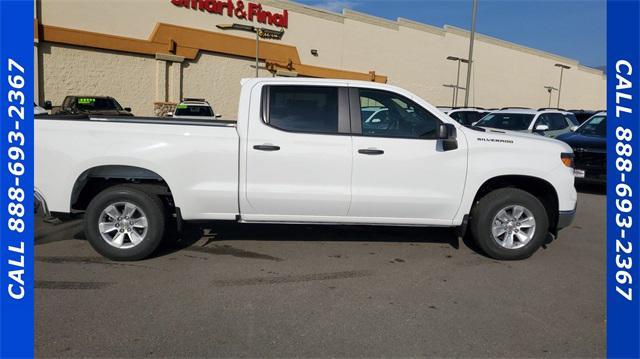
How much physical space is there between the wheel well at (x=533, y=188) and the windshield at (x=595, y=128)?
20.8 feet

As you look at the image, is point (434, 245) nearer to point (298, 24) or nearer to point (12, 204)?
point (12, 204)

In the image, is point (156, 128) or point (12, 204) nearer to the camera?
point (12, 204)

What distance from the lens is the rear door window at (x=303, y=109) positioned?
5.38 meters

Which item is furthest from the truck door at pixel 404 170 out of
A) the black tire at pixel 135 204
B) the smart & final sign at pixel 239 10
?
the smart & final sign at pixel 239 10

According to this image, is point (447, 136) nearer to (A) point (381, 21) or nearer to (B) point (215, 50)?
(B) point (215, 50)

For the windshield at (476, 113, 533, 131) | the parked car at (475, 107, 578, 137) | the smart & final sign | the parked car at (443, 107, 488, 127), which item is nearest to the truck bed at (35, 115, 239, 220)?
the parked car at (475, 107, 578, 137)

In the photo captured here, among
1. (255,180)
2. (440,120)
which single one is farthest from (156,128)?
(440,120)

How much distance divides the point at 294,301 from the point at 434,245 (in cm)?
247

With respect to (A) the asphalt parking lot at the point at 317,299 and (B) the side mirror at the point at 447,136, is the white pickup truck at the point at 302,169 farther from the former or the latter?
(A) the asphalt parking lot at the point at 317,299

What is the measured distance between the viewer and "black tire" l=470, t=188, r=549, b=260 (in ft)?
18.2

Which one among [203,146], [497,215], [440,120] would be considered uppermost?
[440,120]

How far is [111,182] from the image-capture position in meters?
5.51

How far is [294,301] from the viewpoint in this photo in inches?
172

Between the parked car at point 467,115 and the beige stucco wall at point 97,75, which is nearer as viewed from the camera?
the parked car at point 467,115
